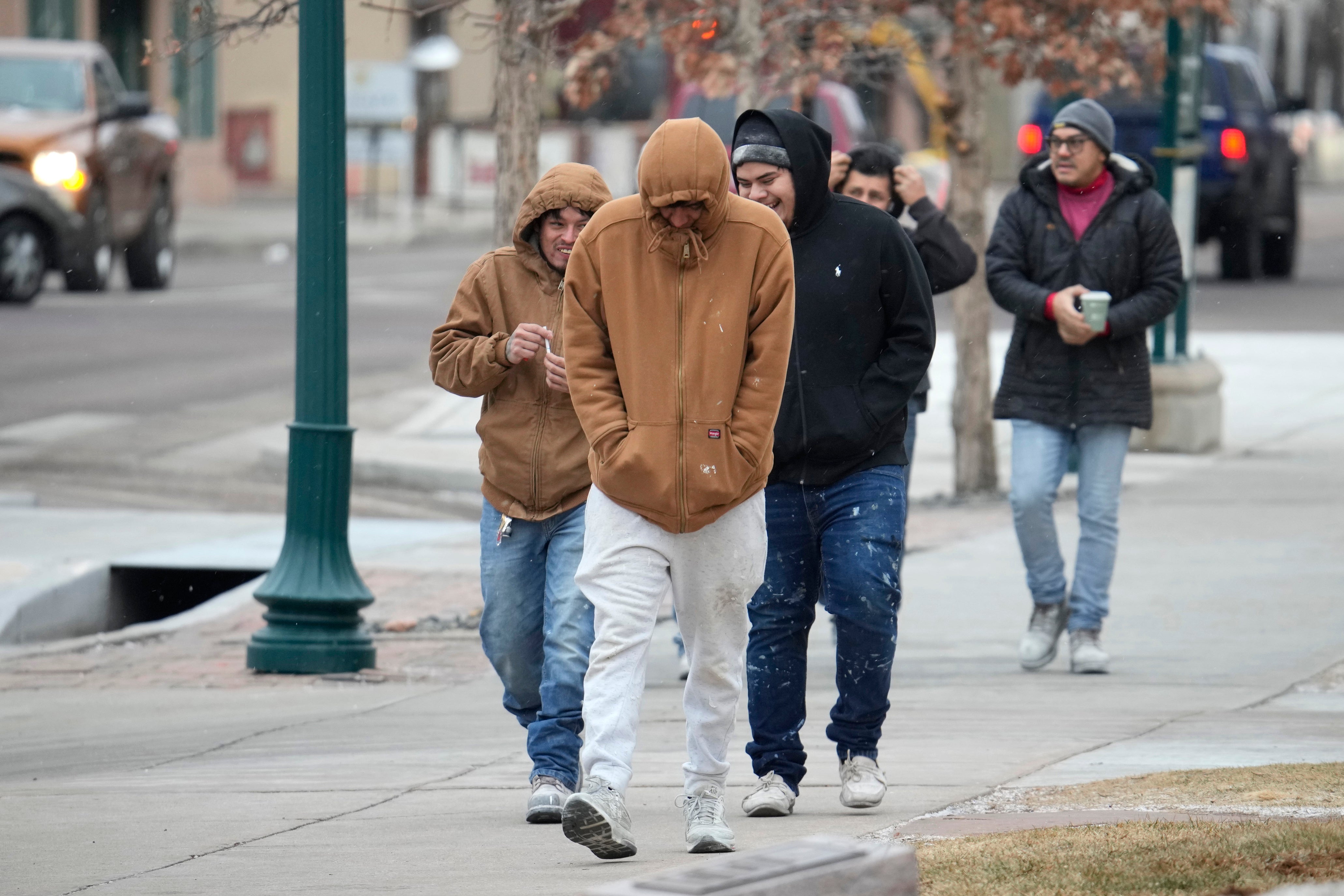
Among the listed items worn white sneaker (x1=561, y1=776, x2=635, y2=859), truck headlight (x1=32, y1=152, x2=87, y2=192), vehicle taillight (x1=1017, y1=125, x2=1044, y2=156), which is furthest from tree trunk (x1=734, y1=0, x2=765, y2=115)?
truck headlight (x1=32, y1=152, x2=87, y2=192)

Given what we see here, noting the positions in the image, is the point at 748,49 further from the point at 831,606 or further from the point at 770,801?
the point at 770,801

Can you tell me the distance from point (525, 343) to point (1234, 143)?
715 inches

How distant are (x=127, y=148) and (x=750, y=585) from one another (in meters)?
17.1

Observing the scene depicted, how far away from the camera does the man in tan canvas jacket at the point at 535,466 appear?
5.62 meters

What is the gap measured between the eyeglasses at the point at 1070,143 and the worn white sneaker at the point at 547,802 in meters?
3.17

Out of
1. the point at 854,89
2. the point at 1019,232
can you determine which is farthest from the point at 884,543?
the point at 854,89

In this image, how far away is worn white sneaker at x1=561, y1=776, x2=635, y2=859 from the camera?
4754mm

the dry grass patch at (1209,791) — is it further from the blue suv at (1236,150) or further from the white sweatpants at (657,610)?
the blue suv at (1236,150)

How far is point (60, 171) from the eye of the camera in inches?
773

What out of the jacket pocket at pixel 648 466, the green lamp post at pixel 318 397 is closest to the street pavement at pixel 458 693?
the green lamp post at pixel 318 397

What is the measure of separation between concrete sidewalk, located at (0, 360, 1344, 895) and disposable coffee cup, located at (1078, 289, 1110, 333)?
4.05ft

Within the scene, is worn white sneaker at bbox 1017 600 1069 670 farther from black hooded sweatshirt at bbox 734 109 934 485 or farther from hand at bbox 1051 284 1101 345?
black hooded sweatshirt at bbox 734 109 934 485

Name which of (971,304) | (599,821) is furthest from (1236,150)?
(599,821)

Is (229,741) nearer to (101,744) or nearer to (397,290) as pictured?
(101,744)
